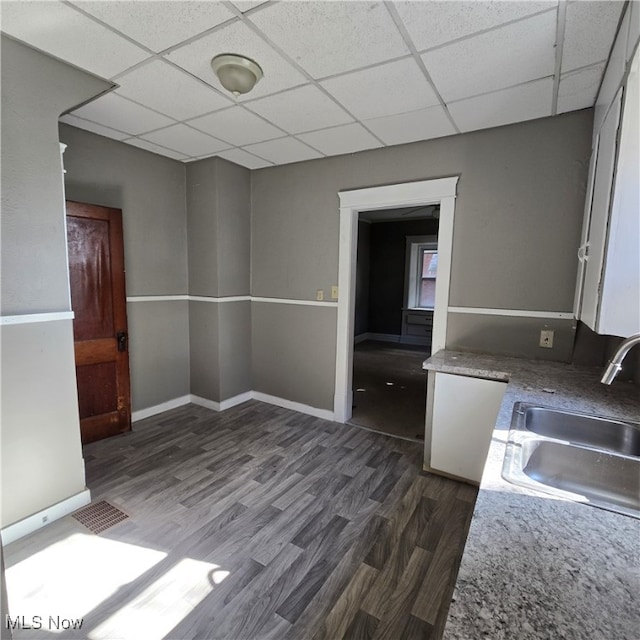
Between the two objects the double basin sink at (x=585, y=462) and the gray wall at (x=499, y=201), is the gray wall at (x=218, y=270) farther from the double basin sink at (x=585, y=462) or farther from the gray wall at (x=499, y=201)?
the double basin sink at (x=585, y=462)

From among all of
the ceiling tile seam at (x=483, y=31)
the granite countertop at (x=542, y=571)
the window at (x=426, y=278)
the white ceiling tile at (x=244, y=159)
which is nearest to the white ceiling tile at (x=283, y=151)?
the white ceiling tile at (x=244, y=159)

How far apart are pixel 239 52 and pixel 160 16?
0.38m

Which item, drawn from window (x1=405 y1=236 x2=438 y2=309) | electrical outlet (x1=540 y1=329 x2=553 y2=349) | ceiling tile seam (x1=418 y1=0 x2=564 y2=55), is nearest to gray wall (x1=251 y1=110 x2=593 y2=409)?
electrical outlet (x1=540 y1=329 x2=553 y2=349)

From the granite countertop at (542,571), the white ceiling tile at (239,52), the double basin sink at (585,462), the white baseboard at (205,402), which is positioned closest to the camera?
the granite countertop at (542,571)

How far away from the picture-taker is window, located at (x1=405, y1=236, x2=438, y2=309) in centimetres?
742

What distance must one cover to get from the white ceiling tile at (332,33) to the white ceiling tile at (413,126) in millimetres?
684

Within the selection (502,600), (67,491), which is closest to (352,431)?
(67,491)

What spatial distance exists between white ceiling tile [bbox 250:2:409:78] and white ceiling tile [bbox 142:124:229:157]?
4.40ft

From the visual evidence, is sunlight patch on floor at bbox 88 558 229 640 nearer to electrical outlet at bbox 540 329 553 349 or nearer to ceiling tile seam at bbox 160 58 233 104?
electrical outlet at bbox 540 329 553 349

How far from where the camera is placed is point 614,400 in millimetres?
1722

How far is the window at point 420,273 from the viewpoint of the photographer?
742 centimetres

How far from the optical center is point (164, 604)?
5.13ft

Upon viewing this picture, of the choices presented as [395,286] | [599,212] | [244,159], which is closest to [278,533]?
[599,212]

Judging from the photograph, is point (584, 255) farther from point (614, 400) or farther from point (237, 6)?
point (237, 6)
